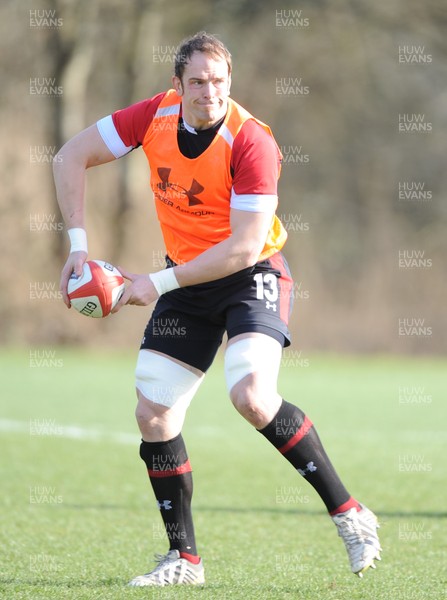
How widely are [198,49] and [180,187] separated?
57 centimetres

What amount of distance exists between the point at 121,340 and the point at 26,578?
15682mm

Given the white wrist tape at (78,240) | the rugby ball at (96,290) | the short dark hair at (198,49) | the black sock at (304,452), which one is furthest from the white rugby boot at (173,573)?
the short dark hair at (198,49)

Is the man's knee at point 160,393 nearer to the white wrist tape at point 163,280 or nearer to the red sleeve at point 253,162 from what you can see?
the white wrist tape at point 163,280

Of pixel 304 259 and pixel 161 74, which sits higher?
pixel 161 74

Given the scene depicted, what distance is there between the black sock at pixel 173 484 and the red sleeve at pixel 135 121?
1.32 m

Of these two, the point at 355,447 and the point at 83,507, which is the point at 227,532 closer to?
the point at 83,507

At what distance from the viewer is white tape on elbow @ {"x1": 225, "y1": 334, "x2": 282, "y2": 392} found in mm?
4230

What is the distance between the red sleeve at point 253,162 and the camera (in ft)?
13.8

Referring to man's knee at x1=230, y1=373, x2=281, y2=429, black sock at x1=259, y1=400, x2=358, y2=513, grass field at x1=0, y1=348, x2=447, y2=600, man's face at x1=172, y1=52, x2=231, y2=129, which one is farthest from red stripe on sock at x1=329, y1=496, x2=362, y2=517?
man's face at x1=172, y1=52, x2=231, y2=129

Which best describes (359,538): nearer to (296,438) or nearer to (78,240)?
(296,438)

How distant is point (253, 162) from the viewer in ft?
13.8

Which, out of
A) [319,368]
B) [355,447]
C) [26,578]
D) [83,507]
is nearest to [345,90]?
[319,368]

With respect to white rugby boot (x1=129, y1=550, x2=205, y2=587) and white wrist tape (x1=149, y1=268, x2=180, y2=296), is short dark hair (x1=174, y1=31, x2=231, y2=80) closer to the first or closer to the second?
white wrist tape (x1=149, y1=268, x2=180, y2=296)

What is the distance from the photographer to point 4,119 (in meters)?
22.3
